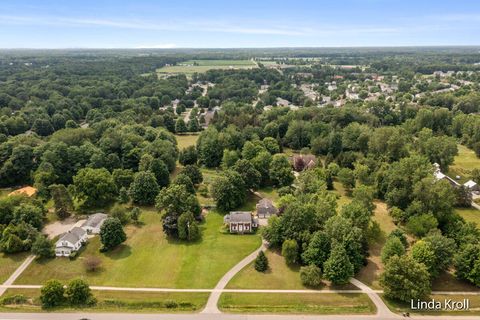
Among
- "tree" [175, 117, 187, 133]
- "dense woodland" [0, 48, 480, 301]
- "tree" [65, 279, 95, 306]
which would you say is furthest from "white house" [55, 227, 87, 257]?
"tree" [175, 117, 187, 133]

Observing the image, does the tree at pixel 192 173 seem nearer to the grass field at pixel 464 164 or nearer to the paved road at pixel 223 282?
the paved road at pixel 223 282

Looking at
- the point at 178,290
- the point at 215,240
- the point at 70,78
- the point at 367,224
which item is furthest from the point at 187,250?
the point at 70,78

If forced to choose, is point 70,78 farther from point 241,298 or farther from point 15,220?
point 241,298

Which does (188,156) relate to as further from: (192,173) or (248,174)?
(248,174)

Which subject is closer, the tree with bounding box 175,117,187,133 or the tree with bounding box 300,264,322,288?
the tree with bounding box 300,264,322,288

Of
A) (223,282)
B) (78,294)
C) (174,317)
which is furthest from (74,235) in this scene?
(223,282)

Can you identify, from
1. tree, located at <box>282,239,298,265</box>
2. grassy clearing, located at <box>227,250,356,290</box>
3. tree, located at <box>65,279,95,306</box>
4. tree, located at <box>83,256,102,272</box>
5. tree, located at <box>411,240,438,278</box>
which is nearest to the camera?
tree, located at <box>65,279,95,306</box>

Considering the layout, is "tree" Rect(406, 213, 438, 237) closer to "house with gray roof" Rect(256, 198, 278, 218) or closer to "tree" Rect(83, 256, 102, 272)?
"house with gray roof" Rect(256, 198, 278, 218)
